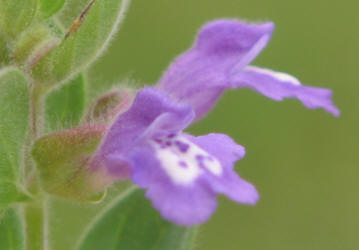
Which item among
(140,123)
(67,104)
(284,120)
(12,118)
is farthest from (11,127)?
(284,120)

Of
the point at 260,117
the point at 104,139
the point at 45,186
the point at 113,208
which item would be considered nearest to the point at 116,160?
the point at 104,139

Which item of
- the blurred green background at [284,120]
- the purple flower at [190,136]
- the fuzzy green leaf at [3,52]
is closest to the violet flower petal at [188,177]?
the purple flower at [190,136]

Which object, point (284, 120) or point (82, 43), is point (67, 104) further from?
point (284, 120)

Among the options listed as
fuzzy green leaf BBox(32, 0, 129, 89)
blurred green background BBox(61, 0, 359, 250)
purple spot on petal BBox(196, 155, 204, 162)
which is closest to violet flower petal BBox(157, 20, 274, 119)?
fuzzy green leaf BBox(32, 0, 129, 89)

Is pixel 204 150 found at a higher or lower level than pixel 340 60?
higher

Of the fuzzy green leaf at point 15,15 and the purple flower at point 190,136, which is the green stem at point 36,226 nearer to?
the purple flower at point 190,136

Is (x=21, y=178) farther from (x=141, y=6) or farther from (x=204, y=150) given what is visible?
(x=141, y=6)
